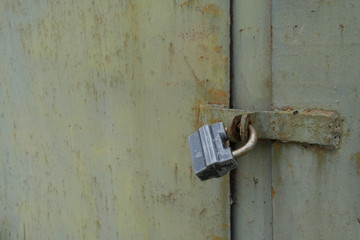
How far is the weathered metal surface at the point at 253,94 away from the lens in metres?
0.75

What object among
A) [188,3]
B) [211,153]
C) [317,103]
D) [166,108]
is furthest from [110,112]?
[317,103]

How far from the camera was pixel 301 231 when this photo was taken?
0.72m

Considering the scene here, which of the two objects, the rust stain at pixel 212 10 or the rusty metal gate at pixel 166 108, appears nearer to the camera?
the rusty metal gate at pixel 166 108

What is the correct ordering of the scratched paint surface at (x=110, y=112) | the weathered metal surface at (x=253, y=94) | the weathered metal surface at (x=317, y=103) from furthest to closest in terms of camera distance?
the scratched paint surface at (x=110, y=112) → the weathered metal surface at (x=253, y=94) → the weathered metal surface at (x=317, y=103)

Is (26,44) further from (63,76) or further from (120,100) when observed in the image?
(120,100)

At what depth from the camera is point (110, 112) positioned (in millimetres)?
1086

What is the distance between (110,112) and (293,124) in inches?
22.8

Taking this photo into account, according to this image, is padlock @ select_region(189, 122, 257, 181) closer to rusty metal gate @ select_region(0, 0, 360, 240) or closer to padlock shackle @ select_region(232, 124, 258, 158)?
padlock shackle @ select_region(232, 124, 258, 158)

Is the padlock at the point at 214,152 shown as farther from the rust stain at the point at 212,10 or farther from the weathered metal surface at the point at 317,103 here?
the rust stain at the point at 212,10

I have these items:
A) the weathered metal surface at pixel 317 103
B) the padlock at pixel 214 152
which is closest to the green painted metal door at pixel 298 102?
the weathered metal surface at pixel 317 103

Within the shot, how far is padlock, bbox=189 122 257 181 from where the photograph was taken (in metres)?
0.64

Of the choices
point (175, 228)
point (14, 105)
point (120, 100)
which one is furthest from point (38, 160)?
point (175, 228)

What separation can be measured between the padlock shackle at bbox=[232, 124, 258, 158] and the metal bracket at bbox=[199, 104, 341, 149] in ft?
0.09

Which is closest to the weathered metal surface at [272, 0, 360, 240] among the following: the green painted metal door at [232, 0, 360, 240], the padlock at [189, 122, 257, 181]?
the green painted metal door at [232, 0, 360, 240]
